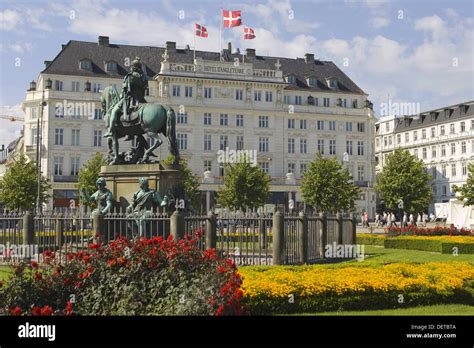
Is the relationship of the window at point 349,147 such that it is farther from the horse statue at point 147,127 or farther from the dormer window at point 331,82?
the horse statue at point 147,127

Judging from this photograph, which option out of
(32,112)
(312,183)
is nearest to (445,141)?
(312,183)

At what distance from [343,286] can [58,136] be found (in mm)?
60891

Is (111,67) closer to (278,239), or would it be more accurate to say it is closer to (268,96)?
(268,96)

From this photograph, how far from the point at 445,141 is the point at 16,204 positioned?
204 ft

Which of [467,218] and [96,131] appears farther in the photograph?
[96,131]

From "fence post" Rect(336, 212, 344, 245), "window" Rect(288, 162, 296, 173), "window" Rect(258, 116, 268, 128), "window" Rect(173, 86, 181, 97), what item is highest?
"window" Rect(173, 86, 181, 97)

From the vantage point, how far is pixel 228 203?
6028cm

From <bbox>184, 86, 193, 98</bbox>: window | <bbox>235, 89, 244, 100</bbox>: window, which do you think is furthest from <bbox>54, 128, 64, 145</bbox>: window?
<bbox>235, 89, 244, 100</bbox>: window

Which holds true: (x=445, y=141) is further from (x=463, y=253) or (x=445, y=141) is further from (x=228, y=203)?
(x=463, y=253)

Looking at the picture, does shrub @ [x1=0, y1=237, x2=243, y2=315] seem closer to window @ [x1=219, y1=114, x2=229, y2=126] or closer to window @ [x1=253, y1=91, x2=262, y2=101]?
window @ [x1=219, y1=114, x2=229, y2=126]

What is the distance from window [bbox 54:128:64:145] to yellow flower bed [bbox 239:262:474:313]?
57834mm

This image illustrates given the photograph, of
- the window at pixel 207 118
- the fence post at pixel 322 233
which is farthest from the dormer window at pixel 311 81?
the fence post at pixel 322 233

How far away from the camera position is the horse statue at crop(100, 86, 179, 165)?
21.9 m

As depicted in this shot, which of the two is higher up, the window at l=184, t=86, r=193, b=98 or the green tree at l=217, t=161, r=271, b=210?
the window at l=184, t=86, r=193, b=98
